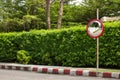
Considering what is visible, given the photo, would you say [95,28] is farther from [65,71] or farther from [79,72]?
[65,71]

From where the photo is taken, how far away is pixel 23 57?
1470 cm

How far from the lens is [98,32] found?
10969 mm

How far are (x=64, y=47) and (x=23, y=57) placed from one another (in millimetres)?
2332

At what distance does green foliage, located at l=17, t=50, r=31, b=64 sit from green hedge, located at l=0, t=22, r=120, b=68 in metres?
0.21

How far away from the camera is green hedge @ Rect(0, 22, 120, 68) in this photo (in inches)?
474

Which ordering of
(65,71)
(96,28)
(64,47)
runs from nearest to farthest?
(96,28) < (65,71) < (64,47)

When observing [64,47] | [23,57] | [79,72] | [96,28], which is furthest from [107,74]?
[23,57]

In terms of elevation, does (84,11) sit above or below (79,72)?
above

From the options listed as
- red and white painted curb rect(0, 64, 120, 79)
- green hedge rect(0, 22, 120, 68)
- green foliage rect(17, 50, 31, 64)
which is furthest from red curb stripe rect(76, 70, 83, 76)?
green foliage rect(17, 50, 31, 64)

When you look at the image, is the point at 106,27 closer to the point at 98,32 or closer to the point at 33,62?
the point at 98,32

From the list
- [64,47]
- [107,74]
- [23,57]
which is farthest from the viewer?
[23,57]

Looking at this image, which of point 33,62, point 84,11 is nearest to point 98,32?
point 33,62

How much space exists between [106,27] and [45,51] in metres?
3.49

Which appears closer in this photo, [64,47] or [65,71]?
[65,71]
